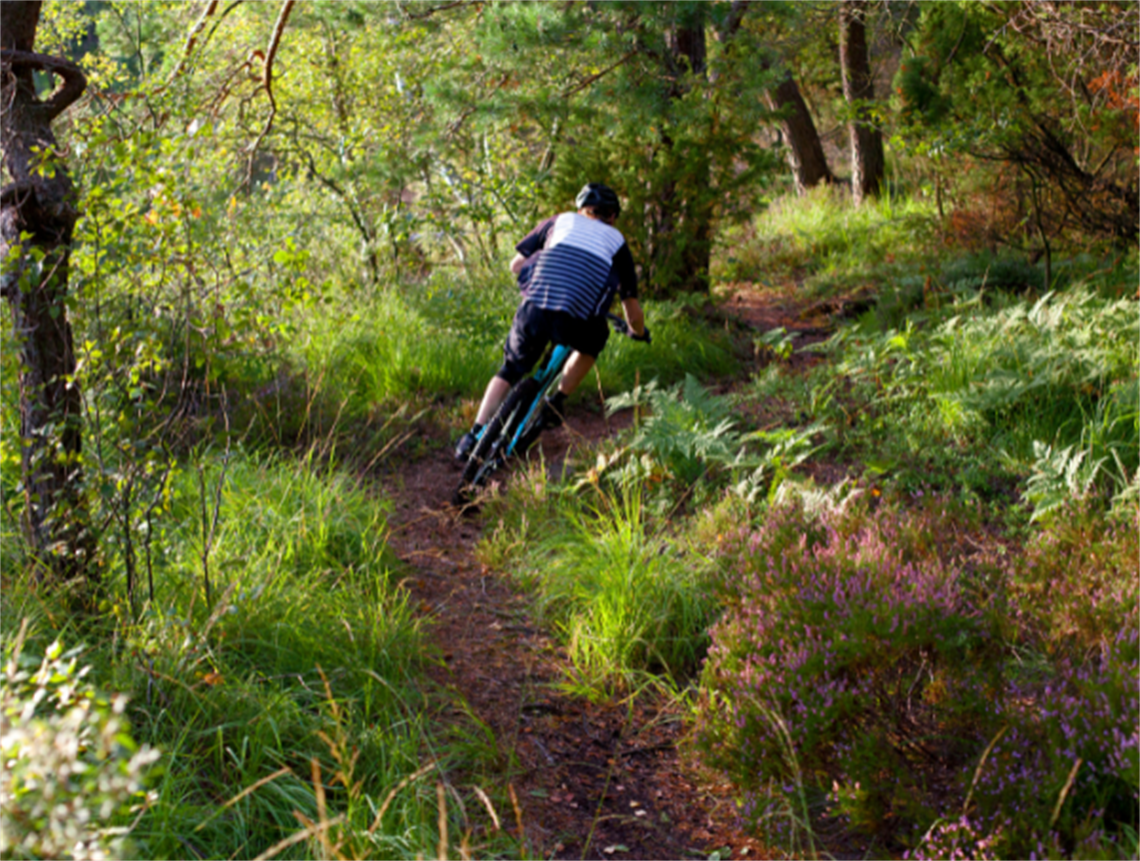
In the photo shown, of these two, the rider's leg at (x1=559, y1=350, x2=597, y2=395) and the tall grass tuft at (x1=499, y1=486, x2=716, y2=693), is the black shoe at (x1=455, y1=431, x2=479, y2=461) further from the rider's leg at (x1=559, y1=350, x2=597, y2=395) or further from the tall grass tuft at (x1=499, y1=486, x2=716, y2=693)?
the tall grass tuft at (x1=499, y1=486, x2=716, y2=693)

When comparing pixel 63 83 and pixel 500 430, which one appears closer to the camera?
pixel 63 83

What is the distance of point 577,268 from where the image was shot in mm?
5852

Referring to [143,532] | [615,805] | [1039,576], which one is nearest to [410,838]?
[615,805]

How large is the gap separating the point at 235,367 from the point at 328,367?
0.74 meters

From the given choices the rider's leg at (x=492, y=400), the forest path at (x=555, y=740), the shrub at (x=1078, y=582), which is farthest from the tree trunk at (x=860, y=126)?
the forest path at (x=555, y=740)

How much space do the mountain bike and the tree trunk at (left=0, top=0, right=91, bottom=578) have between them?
263 centimetres

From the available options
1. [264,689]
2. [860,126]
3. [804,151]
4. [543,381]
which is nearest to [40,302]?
[264,689]

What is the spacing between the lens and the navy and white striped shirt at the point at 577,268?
5.83m

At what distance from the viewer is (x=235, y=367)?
670cm

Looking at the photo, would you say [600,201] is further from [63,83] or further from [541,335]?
[63,83]

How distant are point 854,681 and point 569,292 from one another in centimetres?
313

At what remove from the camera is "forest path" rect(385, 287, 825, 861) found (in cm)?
318

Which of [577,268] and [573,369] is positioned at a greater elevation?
[577,268]

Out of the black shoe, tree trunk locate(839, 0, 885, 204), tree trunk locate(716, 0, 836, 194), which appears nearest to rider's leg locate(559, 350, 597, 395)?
the black shoe
